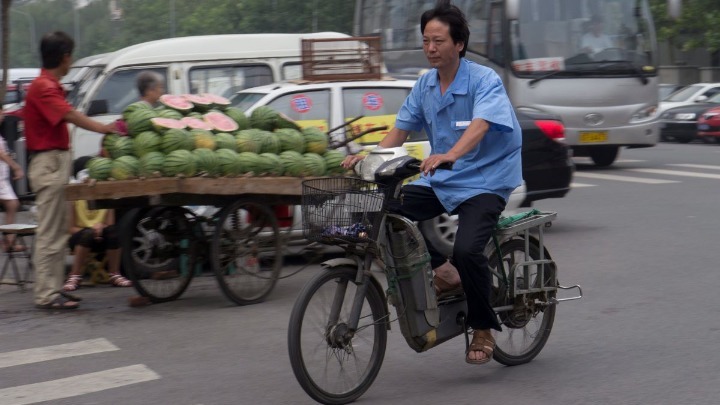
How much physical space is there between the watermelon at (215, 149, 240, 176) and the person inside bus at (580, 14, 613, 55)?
38.4 feet

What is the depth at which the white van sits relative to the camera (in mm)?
11562

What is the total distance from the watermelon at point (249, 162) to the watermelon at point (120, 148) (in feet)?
2.48

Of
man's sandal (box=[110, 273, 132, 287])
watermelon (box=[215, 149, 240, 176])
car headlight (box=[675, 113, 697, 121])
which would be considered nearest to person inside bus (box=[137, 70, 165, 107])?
watermelon (box=[215, 149, 240, 176])

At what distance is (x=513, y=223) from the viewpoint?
19.2 ft

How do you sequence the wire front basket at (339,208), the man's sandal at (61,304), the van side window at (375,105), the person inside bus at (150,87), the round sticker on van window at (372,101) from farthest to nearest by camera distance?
the round sticker on van window at (372,101) → the van side window at (375,105) → the person inside bus at (150,87) → the man's sandal at (61,304) → the wire front basket at (339,208)

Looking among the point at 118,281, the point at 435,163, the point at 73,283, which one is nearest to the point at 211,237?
the point at 118,281

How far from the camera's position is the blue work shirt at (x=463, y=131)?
545cm

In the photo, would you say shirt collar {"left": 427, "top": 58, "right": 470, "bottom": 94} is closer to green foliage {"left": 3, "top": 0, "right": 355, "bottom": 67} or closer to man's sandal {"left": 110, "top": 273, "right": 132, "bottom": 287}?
man's sandal {"left": 110, "top": 273, "right": 132, "bottom": 287}

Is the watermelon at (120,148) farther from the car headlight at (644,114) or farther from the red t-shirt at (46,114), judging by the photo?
the car headlight at (644,114)

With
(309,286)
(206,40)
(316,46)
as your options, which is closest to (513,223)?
(309,286)

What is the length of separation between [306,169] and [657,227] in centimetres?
478

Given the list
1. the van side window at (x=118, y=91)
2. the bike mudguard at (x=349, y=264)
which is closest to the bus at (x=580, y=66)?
the van side window at (x=118, y=91)

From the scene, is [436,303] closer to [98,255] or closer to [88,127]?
[88,127]

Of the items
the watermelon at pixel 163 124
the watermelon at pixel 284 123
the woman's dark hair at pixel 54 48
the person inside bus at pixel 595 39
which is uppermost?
the person inside bus at pixel 595 39
